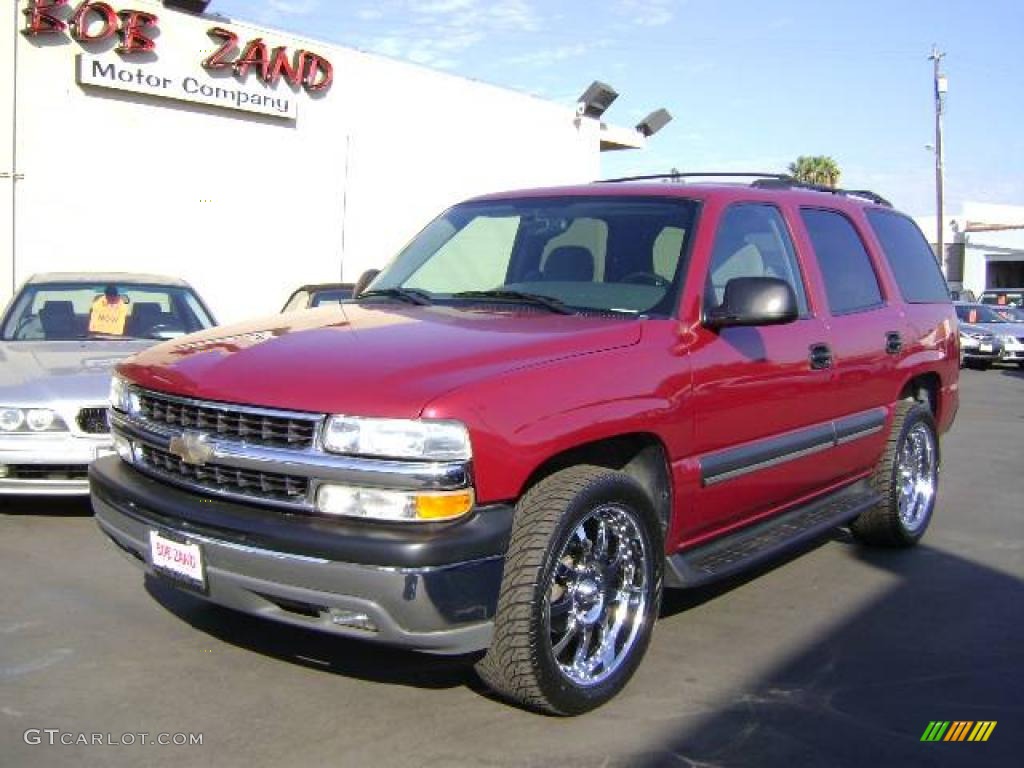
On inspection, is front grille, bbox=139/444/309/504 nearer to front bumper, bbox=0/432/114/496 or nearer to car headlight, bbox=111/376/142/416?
car headlight, bbox=111/376/142/416

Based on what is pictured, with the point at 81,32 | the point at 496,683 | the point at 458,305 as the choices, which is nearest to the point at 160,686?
the point at 496,683

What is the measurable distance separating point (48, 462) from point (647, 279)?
3725 millimetres

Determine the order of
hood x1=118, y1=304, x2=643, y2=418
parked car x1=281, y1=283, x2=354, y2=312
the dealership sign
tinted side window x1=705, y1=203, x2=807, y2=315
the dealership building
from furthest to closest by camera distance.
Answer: the dealership sign
the dealership building
parked car x1=281, y1=283, x2=354, y2=312
tinted side window x1=705, y1=203, x2=807, y2=315
hood x1=118, y1=304, x2=643, y2=418

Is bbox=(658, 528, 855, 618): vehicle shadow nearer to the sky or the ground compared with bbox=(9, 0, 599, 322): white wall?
nearer to the ground

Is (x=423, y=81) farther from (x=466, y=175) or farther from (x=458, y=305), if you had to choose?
(x=458, y=305)

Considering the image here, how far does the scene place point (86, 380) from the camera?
6.29m

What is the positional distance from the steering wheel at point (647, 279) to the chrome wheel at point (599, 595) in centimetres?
107

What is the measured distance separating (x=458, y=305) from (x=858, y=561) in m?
2.97

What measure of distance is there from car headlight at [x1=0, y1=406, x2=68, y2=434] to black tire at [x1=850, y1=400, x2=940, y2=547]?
4.72 metres

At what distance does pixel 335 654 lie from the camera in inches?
168

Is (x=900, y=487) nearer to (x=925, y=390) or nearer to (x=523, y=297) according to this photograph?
(x=925, y=390)

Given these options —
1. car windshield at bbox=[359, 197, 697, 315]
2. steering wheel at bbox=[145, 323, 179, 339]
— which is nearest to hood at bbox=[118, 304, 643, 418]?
car windshield at bbox=[359, 197, 697, 315]

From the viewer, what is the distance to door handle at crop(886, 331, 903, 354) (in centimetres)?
575

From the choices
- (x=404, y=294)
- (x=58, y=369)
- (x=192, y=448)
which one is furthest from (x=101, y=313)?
(x=192, y=448)
